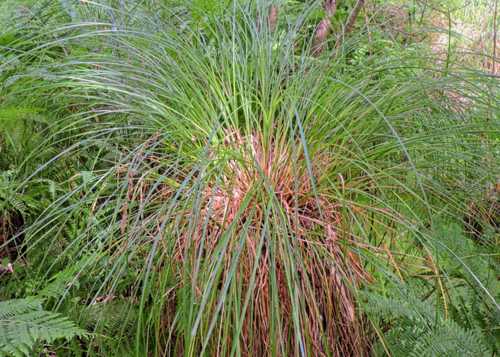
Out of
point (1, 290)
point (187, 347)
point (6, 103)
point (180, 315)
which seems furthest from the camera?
point (6, 103)

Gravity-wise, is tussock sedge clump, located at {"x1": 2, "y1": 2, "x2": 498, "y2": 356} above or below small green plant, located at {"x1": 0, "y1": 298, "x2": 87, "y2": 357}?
above

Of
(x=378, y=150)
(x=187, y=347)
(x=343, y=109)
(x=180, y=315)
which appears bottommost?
(x=187, y=347)

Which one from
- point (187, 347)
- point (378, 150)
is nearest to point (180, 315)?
point (187, 347)

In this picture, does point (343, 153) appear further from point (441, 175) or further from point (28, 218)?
point (28, 218)

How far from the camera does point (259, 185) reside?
4.83ft

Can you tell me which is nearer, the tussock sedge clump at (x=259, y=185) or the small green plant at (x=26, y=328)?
the small green plant at (x=26, y=328)

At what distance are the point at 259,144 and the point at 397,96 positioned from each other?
1.44 feet

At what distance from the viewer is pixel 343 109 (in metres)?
→ 1.82

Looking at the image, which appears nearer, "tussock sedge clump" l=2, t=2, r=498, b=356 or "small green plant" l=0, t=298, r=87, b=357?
"small green plant" l=0, t=298, r=87, b=357

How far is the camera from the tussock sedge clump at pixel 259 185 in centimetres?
145

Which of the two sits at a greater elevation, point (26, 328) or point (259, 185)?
point (259, 185)

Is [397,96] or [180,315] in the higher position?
[397,96]

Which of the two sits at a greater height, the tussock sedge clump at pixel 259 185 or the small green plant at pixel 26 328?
the tussock sedge clump at pixel 259 185

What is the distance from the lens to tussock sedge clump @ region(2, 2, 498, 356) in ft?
4.77
